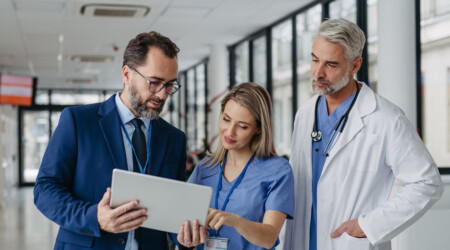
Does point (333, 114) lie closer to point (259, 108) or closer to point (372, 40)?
point (259, 108)

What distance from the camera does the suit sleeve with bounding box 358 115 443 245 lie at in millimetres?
2086

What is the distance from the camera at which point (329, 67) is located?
7.34 ft

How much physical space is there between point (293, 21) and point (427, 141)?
280cm

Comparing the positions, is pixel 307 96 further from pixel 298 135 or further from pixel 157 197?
pixel 157 197

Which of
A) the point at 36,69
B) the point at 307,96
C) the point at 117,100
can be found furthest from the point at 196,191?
the point at 36,69

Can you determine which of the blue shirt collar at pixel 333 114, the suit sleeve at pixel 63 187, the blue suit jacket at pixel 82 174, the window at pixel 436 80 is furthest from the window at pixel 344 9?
the suit sleeve at pixel 63 187

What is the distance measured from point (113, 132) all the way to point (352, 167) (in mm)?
986

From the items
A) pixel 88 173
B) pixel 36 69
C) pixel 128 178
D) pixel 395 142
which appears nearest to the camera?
pixel 128 178

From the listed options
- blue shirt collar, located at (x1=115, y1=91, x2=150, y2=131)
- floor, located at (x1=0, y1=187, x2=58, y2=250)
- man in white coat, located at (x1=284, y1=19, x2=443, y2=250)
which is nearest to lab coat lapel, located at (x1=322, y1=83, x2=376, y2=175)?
man in white coat, located at (x1=284, y1=19, x2=443, y2=250)

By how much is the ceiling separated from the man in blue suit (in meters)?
4.46

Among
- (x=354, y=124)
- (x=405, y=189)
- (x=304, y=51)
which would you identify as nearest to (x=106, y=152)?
(x=354, y=124)

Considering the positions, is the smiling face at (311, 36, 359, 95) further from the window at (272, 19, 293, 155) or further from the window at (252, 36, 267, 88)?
the window at (252, 36, 267, 88)

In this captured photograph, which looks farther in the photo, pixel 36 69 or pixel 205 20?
pixel 36 69

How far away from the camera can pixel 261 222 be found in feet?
6.41
